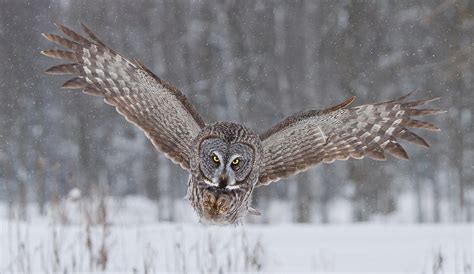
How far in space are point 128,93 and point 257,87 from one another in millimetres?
12500

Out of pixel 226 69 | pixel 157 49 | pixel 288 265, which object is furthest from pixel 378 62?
pixel 288 265

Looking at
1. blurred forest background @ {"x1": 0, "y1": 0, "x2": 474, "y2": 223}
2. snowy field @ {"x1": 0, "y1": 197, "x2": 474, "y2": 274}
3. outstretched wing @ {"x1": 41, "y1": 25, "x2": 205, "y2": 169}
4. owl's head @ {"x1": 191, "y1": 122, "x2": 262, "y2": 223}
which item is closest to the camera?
owl's head @ {"x1": 191, "y1": 122, "x2": 262, "y2": 223}

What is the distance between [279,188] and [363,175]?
3.23 meters

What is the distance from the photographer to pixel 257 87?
56.4 feet

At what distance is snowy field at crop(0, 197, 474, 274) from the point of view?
646 cm

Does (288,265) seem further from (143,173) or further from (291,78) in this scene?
(143,173)

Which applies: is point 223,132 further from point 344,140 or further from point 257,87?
point 257,87

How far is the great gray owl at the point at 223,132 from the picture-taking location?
4.04m

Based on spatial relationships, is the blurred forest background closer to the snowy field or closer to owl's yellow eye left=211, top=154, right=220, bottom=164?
the snowy field

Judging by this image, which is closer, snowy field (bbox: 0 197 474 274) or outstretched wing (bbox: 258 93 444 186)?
outstretched wing (bbox: 258 93 444 186)

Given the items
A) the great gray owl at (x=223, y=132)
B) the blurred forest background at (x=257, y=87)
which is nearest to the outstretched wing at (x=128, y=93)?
the great gray owl at (x=223, y=132)

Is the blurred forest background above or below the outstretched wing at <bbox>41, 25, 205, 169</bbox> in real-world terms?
above

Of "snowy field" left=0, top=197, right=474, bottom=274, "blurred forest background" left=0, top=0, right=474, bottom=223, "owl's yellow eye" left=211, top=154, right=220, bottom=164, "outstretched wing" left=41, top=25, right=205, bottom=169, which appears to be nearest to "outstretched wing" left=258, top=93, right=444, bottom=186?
"outstretched wing" left=41, top=25, right=205, bottom=169

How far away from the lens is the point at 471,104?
50.3 ft
